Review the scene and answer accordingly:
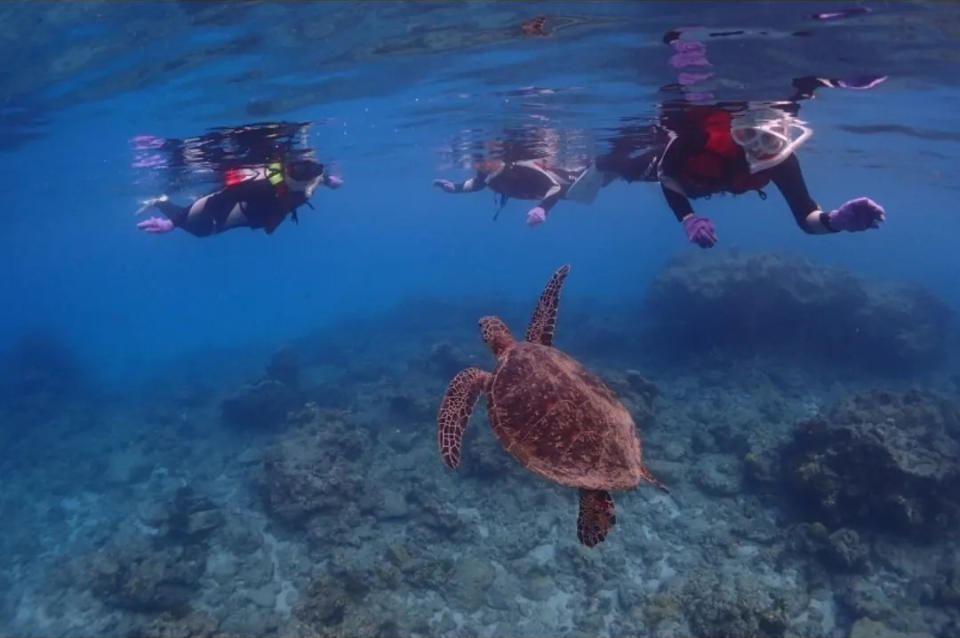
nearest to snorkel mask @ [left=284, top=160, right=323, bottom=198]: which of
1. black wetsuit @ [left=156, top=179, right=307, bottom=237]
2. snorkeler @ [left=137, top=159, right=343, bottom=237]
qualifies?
snorkeler @ [left=137, top=159, right=343, bottom=237]

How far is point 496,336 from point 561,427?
1.80 metres

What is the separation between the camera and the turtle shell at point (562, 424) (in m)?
5.30

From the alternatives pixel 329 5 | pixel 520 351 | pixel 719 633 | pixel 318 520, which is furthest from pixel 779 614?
pixel 329 5

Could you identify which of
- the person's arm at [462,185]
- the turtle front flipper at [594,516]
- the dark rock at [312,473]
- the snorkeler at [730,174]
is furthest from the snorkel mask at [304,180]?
the turtle front flipper at [594,516]

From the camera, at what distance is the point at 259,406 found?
61.6 ft

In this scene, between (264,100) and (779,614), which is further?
(264,100)

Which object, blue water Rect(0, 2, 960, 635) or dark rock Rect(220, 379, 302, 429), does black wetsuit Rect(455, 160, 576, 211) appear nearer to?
blue water Rect(0, 2, 960, 635)

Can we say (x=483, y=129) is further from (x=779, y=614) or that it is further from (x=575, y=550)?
(x=779, y=614)

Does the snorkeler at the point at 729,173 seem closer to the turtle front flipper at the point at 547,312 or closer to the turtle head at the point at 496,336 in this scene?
the turtle front flipper at the point at 547,312

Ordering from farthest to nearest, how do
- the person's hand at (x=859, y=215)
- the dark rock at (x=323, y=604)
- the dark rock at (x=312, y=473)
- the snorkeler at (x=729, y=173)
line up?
1. the dark rock at (x=312, y=473)
2. the dark rock at (x=323, y=604)
3. the snorkeler at (x=729, y=173)
4. the person's hand at (x=859, y=215)

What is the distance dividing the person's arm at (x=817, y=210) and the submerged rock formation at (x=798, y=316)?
13.9 m

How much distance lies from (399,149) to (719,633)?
26200mm

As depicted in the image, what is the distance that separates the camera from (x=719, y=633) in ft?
28.4

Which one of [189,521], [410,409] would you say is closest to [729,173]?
[410,409]
